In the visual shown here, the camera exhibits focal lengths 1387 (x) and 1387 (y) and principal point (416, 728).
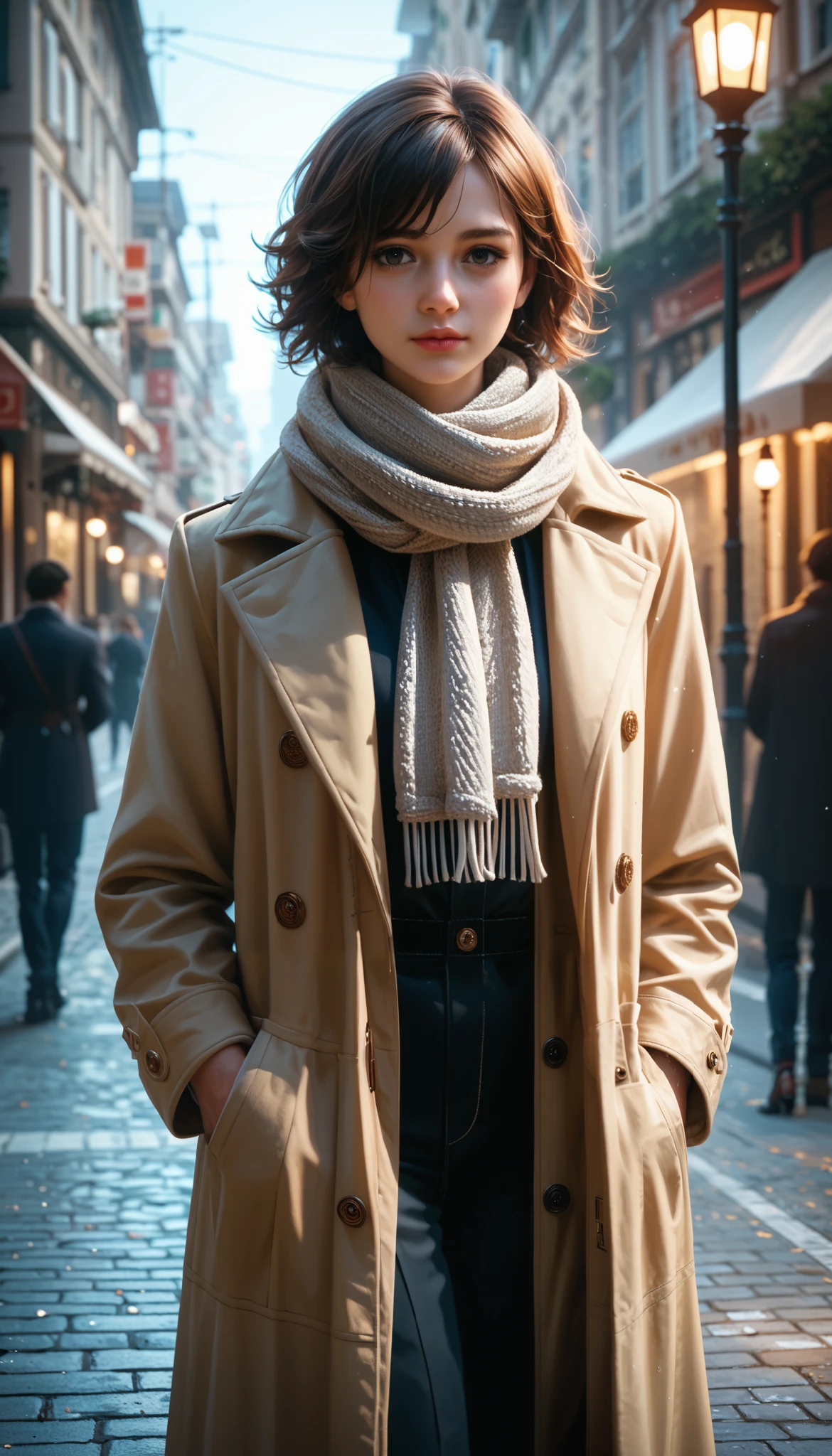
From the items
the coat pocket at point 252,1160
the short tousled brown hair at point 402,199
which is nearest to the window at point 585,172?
the short tousled brown hair at point 402,199

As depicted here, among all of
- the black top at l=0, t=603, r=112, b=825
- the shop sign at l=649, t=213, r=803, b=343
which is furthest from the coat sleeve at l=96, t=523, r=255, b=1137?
the shop sign at l=649, t=213, r=803, b=343

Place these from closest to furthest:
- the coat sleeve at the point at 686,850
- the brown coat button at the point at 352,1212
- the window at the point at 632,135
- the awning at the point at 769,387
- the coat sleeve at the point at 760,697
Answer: the brown coat button at the point at 352,1212, the coat sleeve at the point at 686,850, the coat sleeve at the point at 760,697, the awning at the point at 769,387, the window at the point at 632,135

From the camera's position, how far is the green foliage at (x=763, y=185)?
929 cm

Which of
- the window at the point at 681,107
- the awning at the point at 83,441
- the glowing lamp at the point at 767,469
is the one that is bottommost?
the glowing lamp at the point at 767,469

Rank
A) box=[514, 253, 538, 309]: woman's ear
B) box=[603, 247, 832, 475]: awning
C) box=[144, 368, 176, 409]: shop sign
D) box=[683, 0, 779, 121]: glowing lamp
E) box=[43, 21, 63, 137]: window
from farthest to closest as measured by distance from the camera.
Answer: box=[144, 368, 176, 409]: shop sign → box=[43, 21, 63, 137]: window → box=[603, 247, 832, 475]: awning → box=[683, 0, 779, 121]: glowing lamp → box=[514, 253, 538, 309]: woman's ear

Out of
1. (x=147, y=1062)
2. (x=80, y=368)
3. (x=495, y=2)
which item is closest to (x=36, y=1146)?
(x=147, y=1062)

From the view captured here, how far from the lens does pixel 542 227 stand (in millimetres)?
1882

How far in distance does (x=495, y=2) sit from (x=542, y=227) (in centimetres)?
2550

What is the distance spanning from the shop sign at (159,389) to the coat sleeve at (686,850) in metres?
35.6

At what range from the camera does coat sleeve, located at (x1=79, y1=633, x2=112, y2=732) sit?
7.02 m

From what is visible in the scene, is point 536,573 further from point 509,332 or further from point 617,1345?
point 617,1345

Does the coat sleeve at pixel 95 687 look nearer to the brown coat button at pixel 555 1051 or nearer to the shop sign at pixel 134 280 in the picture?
the brown coat button at pixel 555 1051

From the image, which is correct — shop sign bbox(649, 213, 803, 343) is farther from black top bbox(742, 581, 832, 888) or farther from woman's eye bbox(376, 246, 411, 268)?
woman's eye bbox(376, 246, 411, 268)

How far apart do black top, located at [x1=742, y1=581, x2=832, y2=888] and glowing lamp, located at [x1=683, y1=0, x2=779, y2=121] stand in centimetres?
228
